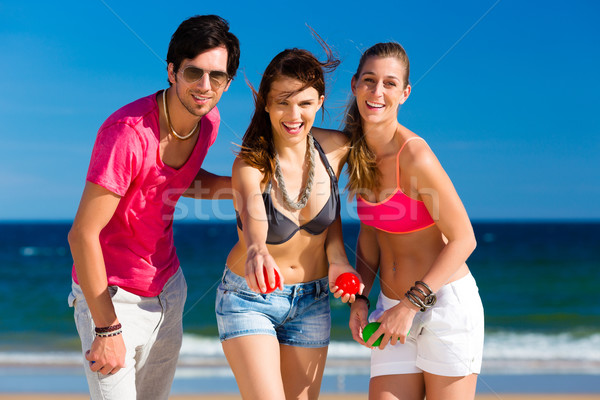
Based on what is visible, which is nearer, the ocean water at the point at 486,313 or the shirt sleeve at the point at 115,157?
the shirt sleeve at the point at 115,157

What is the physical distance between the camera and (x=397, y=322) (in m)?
2.99

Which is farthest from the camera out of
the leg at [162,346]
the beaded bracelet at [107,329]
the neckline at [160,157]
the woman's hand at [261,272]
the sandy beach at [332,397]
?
the sandy beach at [332,397]

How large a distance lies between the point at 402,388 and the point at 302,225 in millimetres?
1056

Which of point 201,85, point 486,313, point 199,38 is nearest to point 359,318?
point 201,85

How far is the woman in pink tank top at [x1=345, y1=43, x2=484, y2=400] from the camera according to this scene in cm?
297

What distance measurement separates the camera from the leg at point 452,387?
3051mm

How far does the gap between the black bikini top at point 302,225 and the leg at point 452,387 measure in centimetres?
101

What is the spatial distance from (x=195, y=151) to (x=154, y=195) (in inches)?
14.2

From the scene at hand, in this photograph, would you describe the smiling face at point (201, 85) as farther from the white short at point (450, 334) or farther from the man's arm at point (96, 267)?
the white short at point (450, 334)

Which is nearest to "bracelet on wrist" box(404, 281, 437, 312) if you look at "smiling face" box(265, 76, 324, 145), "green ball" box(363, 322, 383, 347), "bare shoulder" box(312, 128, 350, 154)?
"green ball" box(363, 322, 383, 347)

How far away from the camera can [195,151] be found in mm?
3279

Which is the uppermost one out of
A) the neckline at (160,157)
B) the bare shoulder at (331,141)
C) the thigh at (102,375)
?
the bare shoulder at (331,141)

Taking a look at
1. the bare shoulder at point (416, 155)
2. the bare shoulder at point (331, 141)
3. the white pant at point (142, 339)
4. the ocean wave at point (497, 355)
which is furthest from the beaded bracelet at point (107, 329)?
the ocean wave at point (497, 355)

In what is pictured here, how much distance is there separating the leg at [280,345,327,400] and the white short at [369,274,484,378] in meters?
0.54
